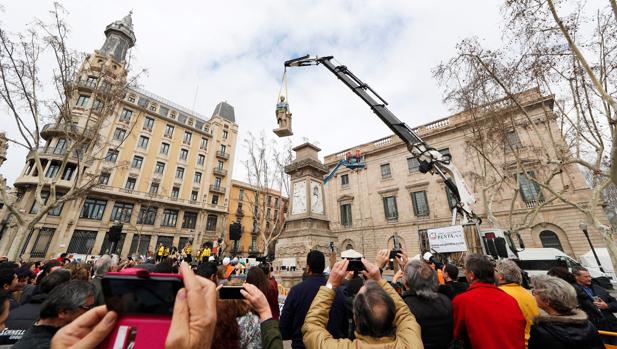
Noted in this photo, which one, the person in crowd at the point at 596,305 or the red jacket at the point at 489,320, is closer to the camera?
the red jacket at the point at 489,320

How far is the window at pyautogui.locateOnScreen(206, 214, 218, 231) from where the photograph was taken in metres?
32.5

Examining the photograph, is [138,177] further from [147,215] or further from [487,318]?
[487,318]

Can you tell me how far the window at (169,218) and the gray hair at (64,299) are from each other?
31.4 metres

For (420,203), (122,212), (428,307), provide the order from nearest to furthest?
(428,307) → (420,203) → (122,212)

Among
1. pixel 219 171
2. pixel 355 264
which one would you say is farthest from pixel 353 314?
pixel 219 171

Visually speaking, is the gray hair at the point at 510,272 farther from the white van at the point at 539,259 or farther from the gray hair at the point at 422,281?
the white van at the point at 539,259

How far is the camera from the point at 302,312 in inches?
102

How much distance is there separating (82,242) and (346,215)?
86.5 ft

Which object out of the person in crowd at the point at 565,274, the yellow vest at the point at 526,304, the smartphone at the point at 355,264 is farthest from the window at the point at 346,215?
the smartphone at the point at 355,264

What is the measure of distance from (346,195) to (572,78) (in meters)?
18.7

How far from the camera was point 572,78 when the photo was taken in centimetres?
861

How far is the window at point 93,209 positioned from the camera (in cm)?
2441

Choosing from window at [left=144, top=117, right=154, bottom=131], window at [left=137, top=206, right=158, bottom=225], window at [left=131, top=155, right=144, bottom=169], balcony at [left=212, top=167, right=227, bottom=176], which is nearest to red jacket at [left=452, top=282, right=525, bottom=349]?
window at [left=137, top=206, right=158, bottom=225]

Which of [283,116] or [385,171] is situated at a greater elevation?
[385,171]
